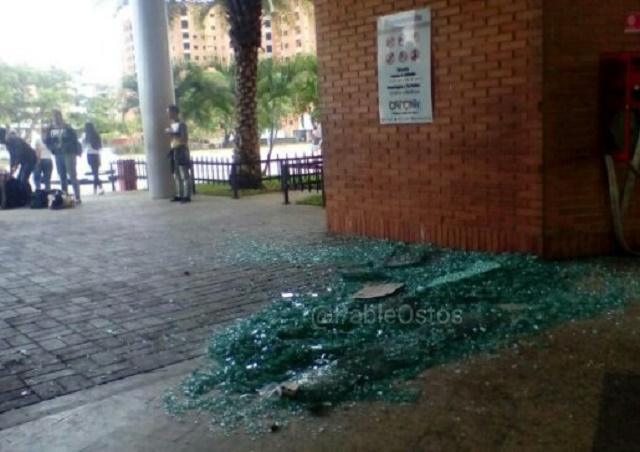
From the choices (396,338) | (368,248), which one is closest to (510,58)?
(368,248)

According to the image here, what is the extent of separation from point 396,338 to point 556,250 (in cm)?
259

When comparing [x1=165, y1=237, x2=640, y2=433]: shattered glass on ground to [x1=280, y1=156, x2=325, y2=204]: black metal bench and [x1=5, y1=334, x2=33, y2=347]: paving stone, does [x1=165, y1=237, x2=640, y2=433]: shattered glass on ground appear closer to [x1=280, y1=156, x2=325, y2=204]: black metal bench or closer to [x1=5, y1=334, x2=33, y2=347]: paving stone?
[x1=5, y1=334, x2=33, y2=347]: paving stone

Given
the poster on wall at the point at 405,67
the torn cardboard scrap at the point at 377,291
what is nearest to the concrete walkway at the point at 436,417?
the torn cardboard scrap at the point at 377,291

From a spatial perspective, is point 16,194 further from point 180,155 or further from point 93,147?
point 180,155

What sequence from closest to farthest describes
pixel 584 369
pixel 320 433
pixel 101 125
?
1. pixel 320 433
2. pixel 584 369
3. pixel 101 125

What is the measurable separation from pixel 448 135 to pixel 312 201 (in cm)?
569

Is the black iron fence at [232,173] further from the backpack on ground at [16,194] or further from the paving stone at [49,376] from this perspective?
the paving stone at [49,376]

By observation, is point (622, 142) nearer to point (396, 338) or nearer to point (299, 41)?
point (396, 338)

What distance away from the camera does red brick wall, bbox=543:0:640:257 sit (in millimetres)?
6234

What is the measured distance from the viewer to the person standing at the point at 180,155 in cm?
1345

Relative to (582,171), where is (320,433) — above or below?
below

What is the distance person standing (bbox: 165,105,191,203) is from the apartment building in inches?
201

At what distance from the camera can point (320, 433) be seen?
11.3ft

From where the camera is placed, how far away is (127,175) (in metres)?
20.5
